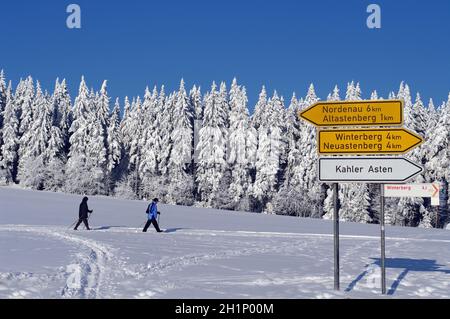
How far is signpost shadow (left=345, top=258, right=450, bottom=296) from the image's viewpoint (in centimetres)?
1017

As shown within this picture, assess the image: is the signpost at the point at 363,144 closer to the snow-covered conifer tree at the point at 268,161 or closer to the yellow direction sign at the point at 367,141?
the yellow direction sign at the point at 367,141

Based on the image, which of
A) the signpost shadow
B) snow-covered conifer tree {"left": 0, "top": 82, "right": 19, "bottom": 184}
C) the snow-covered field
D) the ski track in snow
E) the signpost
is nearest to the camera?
the ski track in snow

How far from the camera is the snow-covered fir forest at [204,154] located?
5734 centimetres

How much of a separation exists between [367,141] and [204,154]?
52648 mm

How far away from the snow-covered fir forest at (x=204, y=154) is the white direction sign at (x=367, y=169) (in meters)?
46.6

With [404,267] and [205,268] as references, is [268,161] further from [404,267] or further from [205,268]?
[205,268]

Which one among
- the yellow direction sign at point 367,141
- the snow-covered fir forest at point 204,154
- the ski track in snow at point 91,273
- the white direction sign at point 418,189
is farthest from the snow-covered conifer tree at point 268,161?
the yellow direction sign at point 367,141

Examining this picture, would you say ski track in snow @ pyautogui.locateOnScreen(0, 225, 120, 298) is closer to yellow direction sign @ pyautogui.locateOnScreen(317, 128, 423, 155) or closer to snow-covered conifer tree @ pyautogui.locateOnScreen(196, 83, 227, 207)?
yellow direction sign @ pyautogui.locateOnScreen(317, 128, 423, 155)

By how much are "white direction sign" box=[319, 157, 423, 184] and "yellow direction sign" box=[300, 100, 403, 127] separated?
67cm

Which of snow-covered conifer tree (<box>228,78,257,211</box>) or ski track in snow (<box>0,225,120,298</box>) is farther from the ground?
snow-covered conifer tree (<box>228,78,257,211</box>)

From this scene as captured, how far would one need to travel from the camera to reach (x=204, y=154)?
6166 centimetres

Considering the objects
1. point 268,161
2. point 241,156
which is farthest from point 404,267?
point 241,156

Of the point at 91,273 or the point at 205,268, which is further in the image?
the point at 205,268

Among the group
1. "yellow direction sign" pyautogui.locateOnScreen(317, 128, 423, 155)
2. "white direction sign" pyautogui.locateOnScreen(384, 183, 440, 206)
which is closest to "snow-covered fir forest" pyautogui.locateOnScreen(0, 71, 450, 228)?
"white direction sign" pyautogui.locateOnScreen(384, 183, 440, 206)
